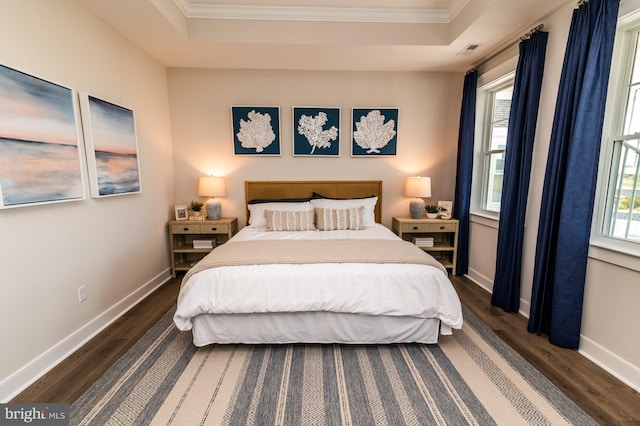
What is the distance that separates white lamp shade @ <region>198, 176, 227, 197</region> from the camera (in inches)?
140

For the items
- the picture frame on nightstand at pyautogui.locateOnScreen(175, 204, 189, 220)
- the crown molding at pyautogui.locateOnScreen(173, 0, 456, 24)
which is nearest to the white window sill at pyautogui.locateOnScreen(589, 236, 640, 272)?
the crown molding at pyautogui.locateOnScreen(173, 0, 456, 24)

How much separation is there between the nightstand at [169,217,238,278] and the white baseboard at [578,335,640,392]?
3.51 meters

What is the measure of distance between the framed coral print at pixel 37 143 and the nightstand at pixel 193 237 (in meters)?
1.40

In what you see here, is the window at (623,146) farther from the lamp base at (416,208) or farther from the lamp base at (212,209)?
the lamp base at (212,209)

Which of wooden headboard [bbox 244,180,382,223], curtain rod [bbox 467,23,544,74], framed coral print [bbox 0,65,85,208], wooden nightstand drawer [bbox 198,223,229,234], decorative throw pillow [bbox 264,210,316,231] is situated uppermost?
curtain rod [bbox 467,23,544,74]

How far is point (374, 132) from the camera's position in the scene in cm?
377

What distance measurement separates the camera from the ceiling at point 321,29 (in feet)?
8.55

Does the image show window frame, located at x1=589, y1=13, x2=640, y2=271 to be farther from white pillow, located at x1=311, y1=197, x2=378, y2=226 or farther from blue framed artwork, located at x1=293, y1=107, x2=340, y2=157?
blue framed artwork, located at x1=293, y1=107, x2=340, y2=157

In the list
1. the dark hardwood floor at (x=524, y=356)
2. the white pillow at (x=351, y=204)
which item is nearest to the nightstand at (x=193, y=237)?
the dark hardwood floor at (x=524, y=356)

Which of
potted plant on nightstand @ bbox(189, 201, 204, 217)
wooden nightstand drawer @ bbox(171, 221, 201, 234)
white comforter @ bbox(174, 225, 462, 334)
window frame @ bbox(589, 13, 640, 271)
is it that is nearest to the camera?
window frame @ bbox(589, 13, 640, 271)

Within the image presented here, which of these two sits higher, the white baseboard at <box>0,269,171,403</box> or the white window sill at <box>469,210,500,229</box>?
the white window sill at <box>469,210,500,229</box>

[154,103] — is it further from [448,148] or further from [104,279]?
[448,148]

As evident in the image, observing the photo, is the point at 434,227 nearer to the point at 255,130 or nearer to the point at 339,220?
the point at 339,220

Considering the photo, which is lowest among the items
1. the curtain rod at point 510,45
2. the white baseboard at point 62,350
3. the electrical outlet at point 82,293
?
the white baseboard at point 62,350
